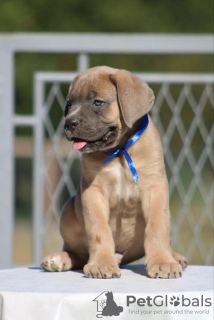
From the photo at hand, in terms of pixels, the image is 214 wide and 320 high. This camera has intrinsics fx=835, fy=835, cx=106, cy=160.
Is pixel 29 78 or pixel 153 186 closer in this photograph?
pixel 153 186

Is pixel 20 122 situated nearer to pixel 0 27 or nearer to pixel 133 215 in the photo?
pixel 133 215

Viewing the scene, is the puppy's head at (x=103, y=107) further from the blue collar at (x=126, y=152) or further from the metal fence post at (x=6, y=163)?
the metal fence post at (x=6, y=163)

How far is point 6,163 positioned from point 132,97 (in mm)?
2237

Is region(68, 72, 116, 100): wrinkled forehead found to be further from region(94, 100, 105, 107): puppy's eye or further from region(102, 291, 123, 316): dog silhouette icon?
region(102, 291, 123, 316): dog silhouette icon

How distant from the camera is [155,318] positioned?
10.3ft

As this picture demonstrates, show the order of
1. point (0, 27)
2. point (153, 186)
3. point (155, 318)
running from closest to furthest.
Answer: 1. point (155, 318)
2. point (153, 186)
3. point (0, 27)

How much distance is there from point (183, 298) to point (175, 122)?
3124 millimetres

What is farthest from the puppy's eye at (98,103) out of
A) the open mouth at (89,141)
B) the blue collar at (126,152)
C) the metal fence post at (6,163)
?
the metal fence post at (6,163)

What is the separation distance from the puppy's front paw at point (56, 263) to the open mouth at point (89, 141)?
0.59m

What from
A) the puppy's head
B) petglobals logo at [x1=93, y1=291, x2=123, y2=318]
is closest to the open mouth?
the puppy's head

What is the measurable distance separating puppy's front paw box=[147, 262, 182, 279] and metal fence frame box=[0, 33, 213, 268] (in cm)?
231

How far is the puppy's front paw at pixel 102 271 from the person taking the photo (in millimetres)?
3578

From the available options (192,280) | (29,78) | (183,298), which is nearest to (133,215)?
(192,280)

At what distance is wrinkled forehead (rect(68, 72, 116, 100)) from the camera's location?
375 centimetres
